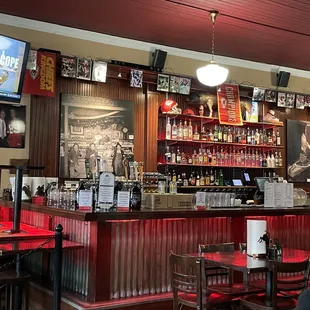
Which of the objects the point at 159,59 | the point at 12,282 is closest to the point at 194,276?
the point at 12,282

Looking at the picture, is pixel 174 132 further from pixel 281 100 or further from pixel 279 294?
pixel 279 294

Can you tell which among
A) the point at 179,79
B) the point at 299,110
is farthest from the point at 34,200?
the point at 299,110

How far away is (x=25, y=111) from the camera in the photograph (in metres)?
6.38

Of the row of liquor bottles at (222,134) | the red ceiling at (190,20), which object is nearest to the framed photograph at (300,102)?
the row of liquor bottles at (222,134)

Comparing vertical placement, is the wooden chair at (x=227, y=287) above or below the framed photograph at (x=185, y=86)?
below

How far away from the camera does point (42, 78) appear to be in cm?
627

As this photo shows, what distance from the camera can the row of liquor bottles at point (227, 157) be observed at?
7.54m

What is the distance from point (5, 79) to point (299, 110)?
5925 millimetres

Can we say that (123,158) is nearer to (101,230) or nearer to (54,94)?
(54,94)

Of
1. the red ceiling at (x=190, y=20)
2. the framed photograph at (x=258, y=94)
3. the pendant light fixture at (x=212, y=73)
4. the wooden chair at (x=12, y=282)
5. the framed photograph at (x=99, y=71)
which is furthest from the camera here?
the framed photograph at (x=258, y=94)

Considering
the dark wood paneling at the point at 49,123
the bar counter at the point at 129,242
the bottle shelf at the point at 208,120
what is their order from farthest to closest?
the bottle shelf at the point at 208,120
the dark wood paneling at the point at 49,123
the bar counter at the point at 129,242

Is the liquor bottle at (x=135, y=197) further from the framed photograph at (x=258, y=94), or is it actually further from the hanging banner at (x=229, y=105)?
the framed photograph at (x=258, y=94)

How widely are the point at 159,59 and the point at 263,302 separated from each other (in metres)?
4.75

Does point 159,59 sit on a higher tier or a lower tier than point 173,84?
higher
